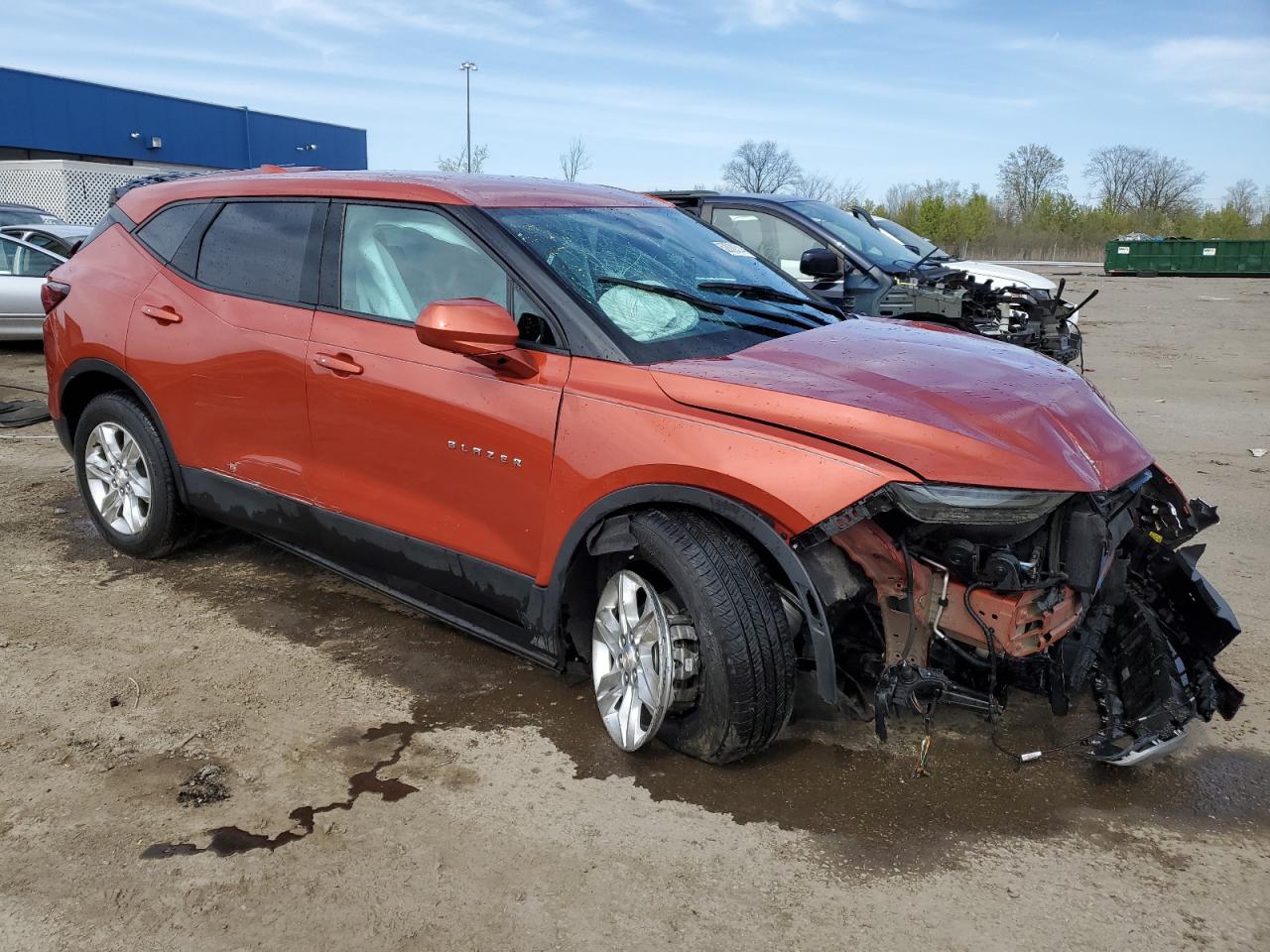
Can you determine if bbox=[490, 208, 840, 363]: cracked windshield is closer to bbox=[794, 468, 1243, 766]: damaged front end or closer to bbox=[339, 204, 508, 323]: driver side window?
bbox=[339, 204, 508, 323]: driver side window

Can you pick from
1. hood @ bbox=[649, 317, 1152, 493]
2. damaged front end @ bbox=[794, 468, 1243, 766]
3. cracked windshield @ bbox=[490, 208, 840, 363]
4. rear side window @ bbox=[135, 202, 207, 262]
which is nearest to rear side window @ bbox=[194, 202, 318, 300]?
rear side window @ bbox=[135, 202, 207, 262]

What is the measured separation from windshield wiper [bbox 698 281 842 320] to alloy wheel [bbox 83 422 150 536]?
2759 mm

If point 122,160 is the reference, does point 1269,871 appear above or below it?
below

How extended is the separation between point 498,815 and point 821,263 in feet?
18.6

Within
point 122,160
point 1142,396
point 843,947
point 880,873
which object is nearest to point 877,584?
point 880,873

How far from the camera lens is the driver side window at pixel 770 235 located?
8563 mm

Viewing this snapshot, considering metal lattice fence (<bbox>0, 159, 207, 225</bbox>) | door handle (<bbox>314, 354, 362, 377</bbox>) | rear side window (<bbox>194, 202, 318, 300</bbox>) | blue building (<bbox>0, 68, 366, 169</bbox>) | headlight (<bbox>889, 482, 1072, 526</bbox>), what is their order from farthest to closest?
blue building (<bbox>0, 68, 366, 169</bbox>), metal lattice fence (<bbox>0, 159, 207, 225</bbox>), rear side window (<bbox>194, 202, 318, 300</bbox>), door handle (<bbox>314, 354, 362, 377</bbox>), headlight (<bbox>889, 482, 1072, 526</bbox>)

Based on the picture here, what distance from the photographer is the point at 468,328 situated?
3.22m

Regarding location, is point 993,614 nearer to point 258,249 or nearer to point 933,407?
point 933,407

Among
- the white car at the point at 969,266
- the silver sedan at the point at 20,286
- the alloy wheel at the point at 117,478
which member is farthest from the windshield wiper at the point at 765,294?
the silver sedan at the point at 20,286

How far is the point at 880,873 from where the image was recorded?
2.77 metres

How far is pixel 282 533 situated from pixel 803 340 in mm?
2288

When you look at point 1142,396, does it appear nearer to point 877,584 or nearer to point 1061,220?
point 877,584

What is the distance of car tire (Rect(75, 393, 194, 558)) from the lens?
4828 mm
